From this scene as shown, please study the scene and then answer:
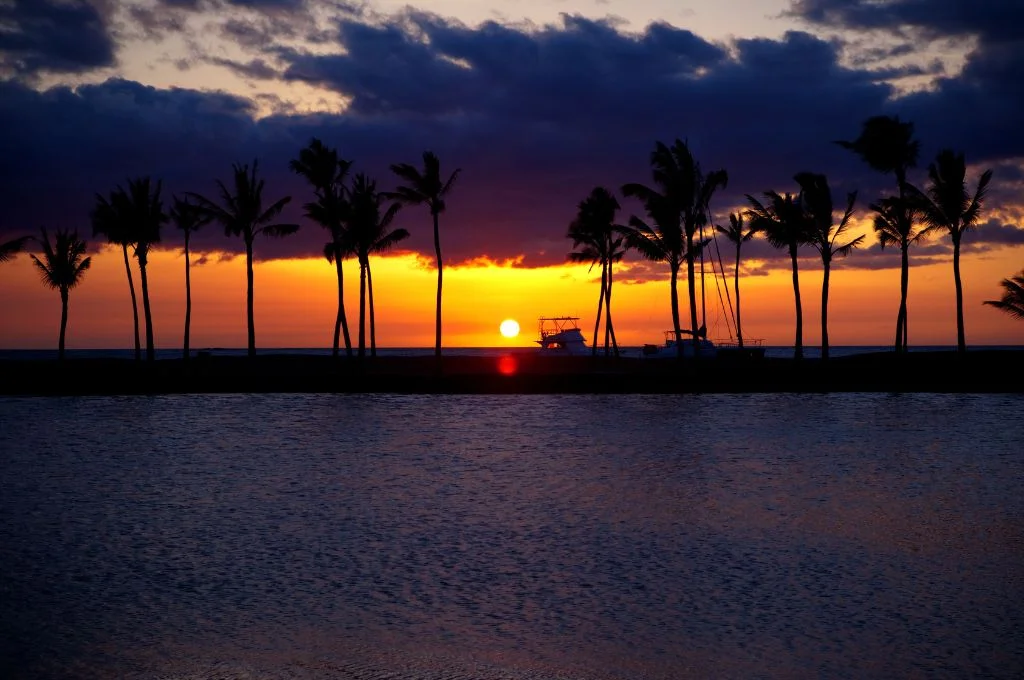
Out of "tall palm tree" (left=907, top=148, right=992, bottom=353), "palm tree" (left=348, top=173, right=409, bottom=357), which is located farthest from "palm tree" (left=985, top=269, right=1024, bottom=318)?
"palm tree" (left=348, top=173, right=409, bottom=357)

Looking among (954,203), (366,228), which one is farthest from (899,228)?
(366,228)

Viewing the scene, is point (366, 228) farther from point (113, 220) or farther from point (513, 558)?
point (513, 558)

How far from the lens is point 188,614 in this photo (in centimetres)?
1042

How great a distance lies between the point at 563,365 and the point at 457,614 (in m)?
67.8

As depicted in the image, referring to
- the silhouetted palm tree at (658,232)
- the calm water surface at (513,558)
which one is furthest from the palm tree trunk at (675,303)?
the calm water surface at (513,558)

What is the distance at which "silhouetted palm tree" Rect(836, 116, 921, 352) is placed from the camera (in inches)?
2258

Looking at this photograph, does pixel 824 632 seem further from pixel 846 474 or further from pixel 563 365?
pixel 563 365

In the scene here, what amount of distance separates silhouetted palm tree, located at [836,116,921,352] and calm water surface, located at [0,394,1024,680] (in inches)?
1255

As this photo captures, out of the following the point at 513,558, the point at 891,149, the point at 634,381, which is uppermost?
the point at 891,149

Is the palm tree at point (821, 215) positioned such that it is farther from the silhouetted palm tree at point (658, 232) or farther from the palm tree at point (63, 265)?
the palm tree at point (63, 265)

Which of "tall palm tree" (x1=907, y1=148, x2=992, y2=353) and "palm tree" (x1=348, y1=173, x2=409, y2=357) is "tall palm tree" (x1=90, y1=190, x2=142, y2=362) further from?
"tall palm tree" (x1=907, y1=148, x2=992, y2=353)

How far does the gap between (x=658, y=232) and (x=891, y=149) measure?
1513 cm

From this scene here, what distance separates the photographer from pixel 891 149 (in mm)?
57375

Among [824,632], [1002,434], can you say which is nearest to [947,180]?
[1002,434]
